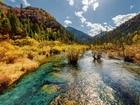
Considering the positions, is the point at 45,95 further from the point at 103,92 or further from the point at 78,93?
the point at 103,92

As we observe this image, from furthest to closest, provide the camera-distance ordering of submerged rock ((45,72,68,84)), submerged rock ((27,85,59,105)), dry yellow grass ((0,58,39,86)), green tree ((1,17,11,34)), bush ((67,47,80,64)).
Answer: green tree ((1,17,11,34)), bush ((67,47,80,64)), submerged rock ((45,72,68,84)), dry yellow grass ((0,58,39,86)), submerged rock ((27,85,59,105))

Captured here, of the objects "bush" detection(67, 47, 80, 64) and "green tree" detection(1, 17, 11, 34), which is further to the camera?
"green tree" detection(1, 17, 11, 34)

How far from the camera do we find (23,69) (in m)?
21.6

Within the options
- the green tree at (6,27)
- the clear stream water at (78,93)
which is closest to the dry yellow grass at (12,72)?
the clear stream water at (78,93)

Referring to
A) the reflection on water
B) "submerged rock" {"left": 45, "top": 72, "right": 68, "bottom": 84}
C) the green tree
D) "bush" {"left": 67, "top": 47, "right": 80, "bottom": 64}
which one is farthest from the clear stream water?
the green tree

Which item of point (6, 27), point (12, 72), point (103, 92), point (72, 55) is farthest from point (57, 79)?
point (6, 27)

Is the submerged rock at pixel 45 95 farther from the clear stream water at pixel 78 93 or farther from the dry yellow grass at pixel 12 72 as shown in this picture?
the dry yellow grass at pixel 12 72

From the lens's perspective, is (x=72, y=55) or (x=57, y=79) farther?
(x=72, y=55)

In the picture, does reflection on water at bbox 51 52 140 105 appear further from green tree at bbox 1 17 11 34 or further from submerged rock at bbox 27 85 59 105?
green tree at bbox 1 17 11 34

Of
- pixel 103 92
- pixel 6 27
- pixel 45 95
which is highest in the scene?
pixel 6 27

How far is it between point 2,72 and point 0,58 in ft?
23.5

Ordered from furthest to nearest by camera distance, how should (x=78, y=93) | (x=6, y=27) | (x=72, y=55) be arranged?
1. (x=6, y=27)
2. (x=72, y=55)
3. (x=78, y=93)

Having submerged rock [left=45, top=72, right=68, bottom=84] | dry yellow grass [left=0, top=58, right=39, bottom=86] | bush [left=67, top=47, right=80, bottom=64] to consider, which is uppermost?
bush [left=67, top=47, right=80, bottom=64]

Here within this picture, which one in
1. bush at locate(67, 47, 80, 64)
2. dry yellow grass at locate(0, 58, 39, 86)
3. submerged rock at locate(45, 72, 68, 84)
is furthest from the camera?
bush at locate(67, 47, 80, 64)
